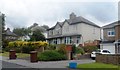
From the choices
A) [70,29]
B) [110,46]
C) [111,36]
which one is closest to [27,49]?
[110,46]

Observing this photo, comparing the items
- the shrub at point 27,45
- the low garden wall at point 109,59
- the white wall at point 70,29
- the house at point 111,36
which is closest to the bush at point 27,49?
the shrub at point 27,45

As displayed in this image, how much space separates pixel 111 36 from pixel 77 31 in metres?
12.8

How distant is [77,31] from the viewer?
66.4 metres

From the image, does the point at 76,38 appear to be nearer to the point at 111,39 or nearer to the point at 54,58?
the point at 111,39

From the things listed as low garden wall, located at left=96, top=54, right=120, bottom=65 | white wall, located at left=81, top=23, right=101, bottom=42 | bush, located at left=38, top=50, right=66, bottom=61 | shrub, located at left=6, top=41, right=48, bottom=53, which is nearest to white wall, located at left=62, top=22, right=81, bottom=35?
white wall, located at left=81, top=23, right=101, bottom=42

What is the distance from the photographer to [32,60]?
30875mm

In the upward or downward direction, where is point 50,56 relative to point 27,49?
downward

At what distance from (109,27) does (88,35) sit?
39.6ft

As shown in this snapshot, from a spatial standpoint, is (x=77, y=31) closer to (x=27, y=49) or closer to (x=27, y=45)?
(x=27, y=49)

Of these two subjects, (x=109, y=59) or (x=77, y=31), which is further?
(x=77, y=31)

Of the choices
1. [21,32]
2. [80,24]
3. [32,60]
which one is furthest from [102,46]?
[21,32]

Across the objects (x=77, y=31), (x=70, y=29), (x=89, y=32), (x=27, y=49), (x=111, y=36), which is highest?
(x=70, y=29)

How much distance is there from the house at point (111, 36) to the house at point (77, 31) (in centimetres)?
846

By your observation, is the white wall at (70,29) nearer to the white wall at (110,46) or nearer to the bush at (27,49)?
the white wall at (110,46)
